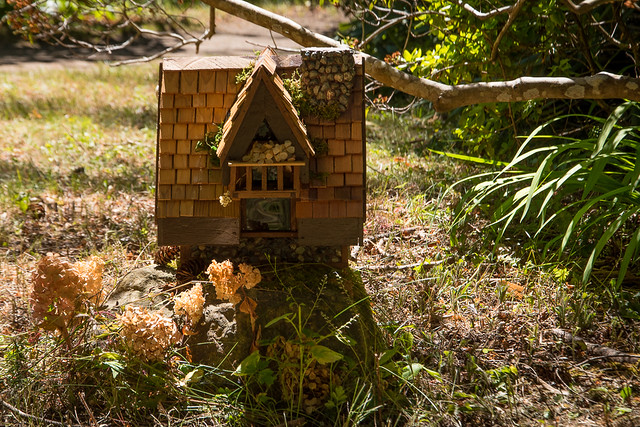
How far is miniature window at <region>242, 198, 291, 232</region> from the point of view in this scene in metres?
3.34

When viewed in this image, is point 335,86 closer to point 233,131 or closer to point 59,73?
point 233,131

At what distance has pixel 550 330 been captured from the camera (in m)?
3.49

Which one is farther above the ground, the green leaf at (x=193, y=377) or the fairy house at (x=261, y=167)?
the fairy house at (x=261, y=167)

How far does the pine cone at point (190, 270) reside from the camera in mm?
3457

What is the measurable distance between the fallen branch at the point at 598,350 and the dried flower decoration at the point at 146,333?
7.14 ft

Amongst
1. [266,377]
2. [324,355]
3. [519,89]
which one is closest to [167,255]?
[266,377]

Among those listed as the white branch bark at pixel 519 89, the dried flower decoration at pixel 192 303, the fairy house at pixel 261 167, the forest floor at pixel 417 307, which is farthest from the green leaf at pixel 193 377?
the white branch bark at pixel 519 89

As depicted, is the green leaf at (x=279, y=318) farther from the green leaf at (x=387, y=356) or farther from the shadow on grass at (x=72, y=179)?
the shadow on grass at (x=72, y=179)

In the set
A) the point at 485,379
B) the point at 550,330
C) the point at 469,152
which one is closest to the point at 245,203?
the point at 485,379

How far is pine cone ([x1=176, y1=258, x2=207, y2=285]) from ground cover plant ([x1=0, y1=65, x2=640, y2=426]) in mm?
449

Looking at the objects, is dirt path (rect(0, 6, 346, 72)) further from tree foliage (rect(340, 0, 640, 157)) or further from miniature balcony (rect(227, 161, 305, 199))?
miniature balcony (rect(227, 161, 305, 199))

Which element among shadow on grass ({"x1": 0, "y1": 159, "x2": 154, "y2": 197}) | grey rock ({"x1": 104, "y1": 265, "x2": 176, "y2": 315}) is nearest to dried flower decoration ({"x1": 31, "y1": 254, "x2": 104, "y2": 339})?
grey rock ({"x1": 104, "y1": 265, "x2": 176, "y2": 315})

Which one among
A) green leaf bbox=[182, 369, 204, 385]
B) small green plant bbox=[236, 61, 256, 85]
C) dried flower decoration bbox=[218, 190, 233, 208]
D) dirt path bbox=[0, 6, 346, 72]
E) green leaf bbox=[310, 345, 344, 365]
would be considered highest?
dirt path bbox=[0, 6, 346, 72]

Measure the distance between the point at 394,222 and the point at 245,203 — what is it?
1751mm
